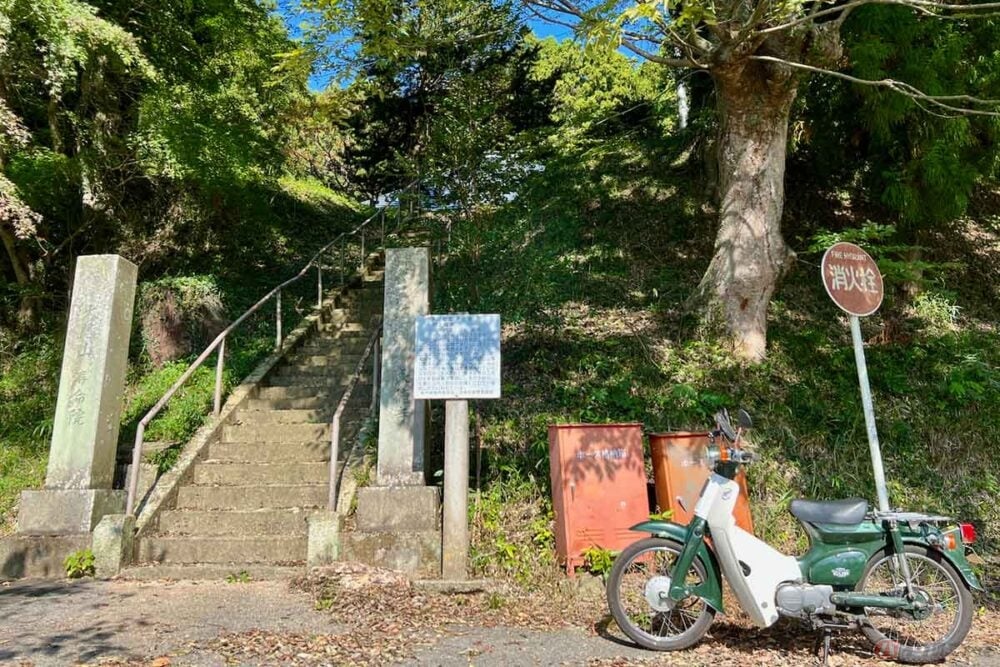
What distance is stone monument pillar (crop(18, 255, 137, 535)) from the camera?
580cm

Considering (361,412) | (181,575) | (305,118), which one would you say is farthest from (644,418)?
(305,118)

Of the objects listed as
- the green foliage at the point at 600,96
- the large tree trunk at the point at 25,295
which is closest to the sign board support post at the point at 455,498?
the green foliage at the point at 600,96

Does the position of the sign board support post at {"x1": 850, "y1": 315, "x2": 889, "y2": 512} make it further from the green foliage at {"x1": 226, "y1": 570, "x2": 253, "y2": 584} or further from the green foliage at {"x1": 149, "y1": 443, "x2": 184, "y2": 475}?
the green foliage at {"x1": 149, "y1": 443, "x2": 184, "y2": 475}

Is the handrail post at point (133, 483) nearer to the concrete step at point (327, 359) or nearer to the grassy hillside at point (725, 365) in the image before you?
the concrete step at point (327, 359)

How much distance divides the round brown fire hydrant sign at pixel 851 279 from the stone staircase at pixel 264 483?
4660 millimetres

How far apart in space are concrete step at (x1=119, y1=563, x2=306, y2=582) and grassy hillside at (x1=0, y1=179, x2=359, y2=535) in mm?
1550

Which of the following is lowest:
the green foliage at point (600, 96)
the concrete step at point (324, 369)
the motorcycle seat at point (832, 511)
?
the motorcycle seat at point (832, 511)

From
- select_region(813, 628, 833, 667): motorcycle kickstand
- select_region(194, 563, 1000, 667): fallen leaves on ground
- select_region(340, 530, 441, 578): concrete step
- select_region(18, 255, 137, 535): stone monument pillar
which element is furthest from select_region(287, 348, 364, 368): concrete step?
select_region(813, 628, 833, 667): motorcycle kickstand

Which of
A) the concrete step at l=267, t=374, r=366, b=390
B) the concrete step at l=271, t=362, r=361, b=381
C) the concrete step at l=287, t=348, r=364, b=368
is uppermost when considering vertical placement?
the concrete step at l=287, t=348, r=364, b=368

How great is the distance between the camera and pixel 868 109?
8391 millimetres

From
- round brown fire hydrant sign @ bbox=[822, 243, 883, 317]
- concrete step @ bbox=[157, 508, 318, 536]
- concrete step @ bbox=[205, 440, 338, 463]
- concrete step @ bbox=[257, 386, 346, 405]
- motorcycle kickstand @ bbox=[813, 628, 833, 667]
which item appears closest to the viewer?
motorcycle kickstand @ bbox=[813, 628, 833, 667]

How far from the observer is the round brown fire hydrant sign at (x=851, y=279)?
4.64 meters

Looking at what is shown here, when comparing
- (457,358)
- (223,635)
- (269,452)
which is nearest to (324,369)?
(269,452)

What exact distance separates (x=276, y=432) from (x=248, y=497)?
104 centimetres
